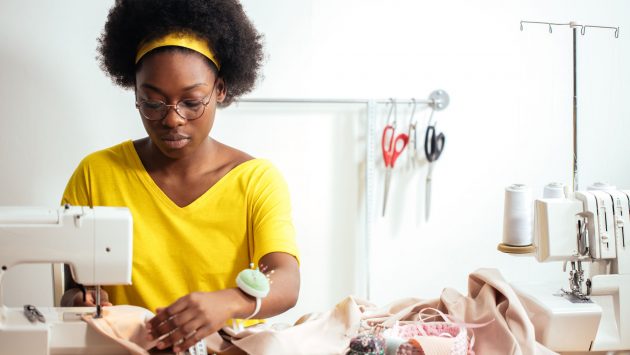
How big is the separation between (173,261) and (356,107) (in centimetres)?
117

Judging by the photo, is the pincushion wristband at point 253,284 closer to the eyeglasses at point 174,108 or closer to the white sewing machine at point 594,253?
the eyeglasses at point 174,108

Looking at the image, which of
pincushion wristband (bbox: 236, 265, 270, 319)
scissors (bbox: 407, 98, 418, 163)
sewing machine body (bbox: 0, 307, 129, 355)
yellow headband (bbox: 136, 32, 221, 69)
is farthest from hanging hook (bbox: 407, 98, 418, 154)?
sewing machine body (bbox: 0, 307, 129, 355)

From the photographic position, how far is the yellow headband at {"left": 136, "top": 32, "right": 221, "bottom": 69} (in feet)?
6.61

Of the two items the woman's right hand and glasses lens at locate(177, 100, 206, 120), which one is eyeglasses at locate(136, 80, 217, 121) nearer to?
glasses lens at locate(177, 100, 206, 120)

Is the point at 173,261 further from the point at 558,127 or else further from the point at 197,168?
the point at 558,127

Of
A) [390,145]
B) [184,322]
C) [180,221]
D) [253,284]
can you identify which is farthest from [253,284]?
[390,145]

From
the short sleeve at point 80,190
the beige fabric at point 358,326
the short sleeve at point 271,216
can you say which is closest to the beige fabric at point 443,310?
the beige fabric at point 358,326

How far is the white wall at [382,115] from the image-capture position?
288 cm

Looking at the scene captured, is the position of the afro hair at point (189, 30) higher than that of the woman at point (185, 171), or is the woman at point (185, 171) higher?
the afro hair at point (189, 30)

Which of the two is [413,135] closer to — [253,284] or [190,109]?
[190,109]

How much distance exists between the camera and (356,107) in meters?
3.08

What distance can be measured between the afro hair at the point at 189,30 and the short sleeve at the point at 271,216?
0.89ft

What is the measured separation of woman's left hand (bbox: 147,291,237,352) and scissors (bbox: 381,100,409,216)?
151cm

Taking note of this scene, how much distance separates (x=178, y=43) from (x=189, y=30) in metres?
0.05
